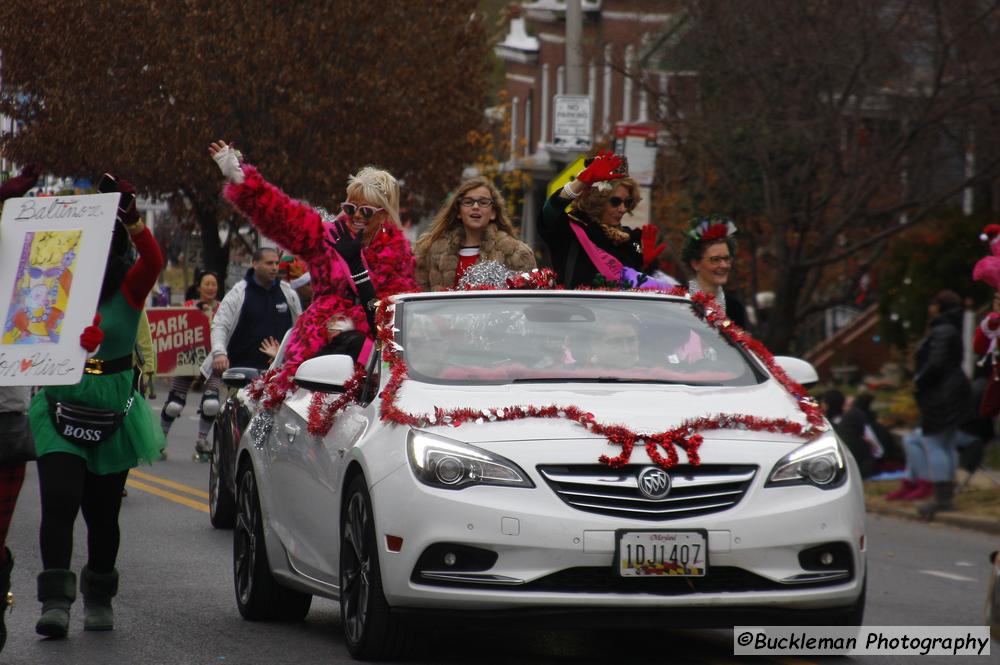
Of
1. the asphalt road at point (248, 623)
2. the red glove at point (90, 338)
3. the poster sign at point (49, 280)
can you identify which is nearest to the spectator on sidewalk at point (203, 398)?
the asphalt road at point (248, 623)

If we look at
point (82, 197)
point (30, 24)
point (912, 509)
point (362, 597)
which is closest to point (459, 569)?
point (362, 597)

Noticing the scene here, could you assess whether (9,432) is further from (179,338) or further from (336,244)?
(179,338)

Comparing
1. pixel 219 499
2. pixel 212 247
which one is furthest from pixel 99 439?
pixel 212 247

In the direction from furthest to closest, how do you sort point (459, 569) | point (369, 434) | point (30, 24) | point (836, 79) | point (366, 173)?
point (30, 24) < point (836, 79) < point (366, 173) < point (369, 434) < point (459, 569)

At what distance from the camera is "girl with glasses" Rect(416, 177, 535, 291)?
10.3 m

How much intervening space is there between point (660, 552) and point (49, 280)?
2650 millimetres

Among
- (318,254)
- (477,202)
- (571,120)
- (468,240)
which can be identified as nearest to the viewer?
(318,254)

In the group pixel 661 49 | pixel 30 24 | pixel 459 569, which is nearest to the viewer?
pixel 459 569

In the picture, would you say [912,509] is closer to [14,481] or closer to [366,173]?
[366,173]

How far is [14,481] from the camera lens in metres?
7.59

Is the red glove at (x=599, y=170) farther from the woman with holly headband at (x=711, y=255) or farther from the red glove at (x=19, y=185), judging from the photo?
the red glove at (x=19, y=185)

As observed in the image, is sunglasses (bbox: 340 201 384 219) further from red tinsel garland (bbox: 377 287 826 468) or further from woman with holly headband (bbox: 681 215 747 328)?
red tinsel garland (bbox: 377 287 826 468)

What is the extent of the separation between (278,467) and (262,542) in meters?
0.38

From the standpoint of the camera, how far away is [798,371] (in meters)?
8.02
